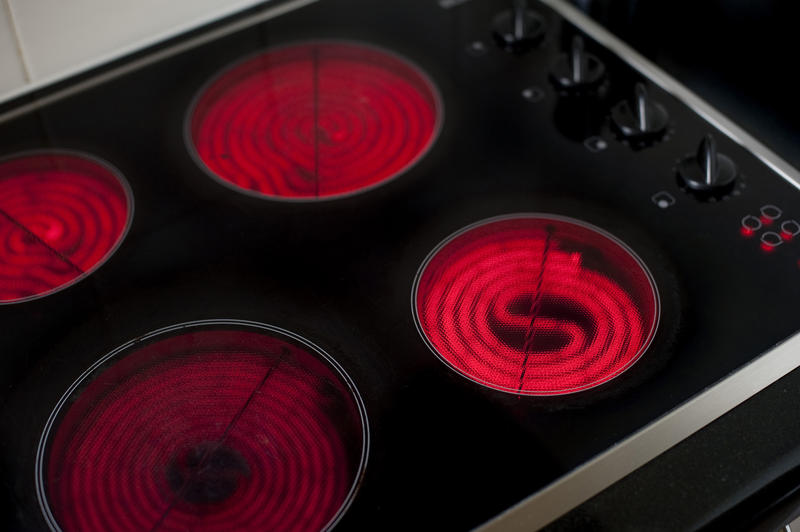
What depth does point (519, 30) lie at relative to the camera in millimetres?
936

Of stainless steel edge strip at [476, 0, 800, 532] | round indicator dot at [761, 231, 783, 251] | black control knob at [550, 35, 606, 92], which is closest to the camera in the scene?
stainless steel edge strip at [476, 0, 800, 532]

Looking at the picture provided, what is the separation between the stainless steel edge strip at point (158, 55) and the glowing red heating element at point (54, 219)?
2.8 inches

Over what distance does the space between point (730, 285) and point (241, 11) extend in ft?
2.02

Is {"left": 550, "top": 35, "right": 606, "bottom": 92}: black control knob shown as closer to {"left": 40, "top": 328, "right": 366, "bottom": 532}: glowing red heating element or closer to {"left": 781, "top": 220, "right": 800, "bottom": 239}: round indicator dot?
{"left": 781, "top": 220, "right": 800, "bottom": 239}: round indicator dot

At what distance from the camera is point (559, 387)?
678 millimetres

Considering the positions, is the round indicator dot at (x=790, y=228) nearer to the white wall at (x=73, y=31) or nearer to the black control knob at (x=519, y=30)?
the black control knob at (x=519, y=30)

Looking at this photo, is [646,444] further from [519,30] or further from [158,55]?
[158,55]

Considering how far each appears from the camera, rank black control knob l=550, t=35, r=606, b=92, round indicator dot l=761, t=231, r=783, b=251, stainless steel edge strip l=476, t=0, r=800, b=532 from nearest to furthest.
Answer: stainless steel edge strip l=476, t=0, r=800, b=532 → round indicator dot l=761, t=231, r=783, b=251 → black control knob l=550, t=35, r=606, b=92

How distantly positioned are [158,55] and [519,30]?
39cm

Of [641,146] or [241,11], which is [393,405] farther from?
[241,11]

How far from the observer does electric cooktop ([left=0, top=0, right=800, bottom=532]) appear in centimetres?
64

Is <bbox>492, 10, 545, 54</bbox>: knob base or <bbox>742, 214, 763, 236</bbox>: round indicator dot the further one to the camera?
<bbox>492, 10, 545, 54</bbox>: knob base

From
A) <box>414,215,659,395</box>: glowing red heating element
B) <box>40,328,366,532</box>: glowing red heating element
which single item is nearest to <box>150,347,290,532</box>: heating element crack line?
<box>40,328,366,532</box>: glowing red heating element

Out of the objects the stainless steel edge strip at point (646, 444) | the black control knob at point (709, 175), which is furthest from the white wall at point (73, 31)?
the stainless steel edge strip at point (646, 444)
